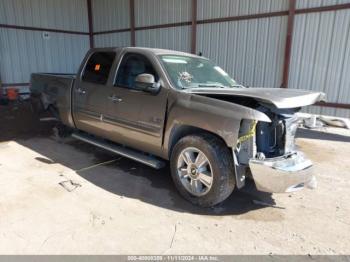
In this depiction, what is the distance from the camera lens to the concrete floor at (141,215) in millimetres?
2666

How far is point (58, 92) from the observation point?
557cm

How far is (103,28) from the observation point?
1393 centimetres

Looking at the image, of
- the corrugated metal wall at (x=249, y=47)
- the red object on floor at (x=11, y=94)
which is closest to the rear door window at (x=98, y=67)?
the corrugated metal wall at (x=249, y=47)

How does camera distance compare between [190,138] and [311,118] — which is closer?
[190,138]

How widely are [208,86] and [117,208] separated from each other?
6.81 ft

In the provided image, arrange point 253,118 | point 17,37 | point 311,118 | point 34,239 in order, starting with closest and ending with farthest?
point 34,239, point 253,118, point 311,118, point 17,37

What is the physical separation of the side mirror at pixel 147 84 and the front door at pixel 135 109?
2.5 inches

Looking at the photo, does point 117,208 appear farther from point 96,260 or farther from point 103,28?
point 103,28

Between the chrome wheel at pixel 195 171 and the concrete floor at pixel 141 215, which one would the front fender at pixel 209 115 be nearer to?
the chrome wheel at pixel 195 171

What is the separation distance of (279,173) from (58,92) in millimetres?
4501

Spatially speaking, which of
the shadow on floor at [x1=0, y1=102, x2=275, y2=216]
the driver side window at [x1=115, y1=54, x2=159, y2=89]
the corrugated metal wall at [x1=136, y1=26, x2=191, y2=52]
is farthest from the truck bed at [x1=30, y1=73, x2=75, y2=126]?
the corrugated metal wall at [x1=136, y1=26, x2=191, y2=52]

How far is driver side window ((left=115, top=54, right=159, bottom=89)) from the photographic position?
409 cm

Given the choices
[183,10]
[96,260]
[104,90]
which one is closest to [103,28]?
[183,10]

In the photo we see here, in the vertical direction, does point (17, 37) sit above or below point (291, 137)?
above
